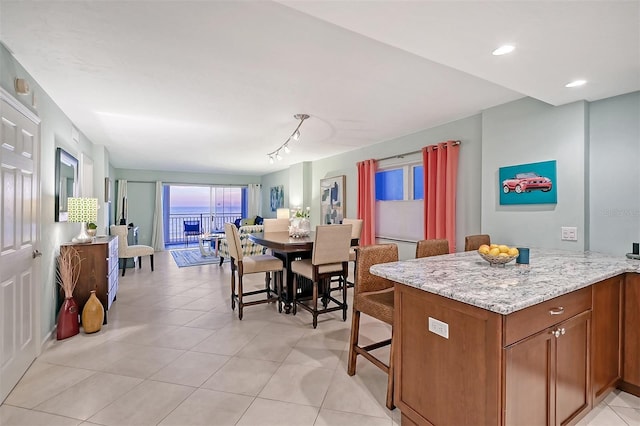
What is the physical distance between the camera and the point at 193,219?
35.0 feet

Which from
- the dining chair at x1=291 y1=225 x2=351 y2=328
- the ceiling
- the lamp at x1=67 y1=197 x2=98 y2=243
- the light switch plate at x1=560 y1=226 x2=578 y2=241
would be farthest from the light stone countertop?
the lamp at x1=67 y1=197 x2=98 y2=243

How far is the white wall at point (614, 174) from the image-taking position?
2475 mm

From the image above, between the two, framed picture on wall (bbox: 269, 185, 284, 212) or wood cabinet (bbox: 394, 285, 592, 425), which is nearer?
wood cabinet (bbox: 394, 285, 592, 425)

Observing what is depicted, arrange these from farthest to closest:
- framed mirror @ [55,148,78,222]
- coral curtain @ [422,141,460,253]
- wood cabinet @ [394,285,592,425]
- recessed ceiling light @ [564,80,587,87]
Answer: coral curtain @ [422,141,460,253] → framed mirror @ [55,148,78,222] → recessed ceiling light @ [564,80,587,87] → wood cabinet @ [394,285,592,425]

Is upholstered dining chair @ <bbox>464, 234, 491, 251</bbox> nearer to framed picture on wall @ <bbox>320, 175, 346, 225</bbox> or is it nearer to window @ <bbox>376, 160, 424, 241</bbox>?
window @ <bbox>376, 160, 424, 241</bbox>

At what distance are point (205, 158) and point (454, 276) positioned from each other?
251 inches

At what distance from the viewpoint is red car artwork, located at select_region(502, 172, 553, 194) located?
289 cm

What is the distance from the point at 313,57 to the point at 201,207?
9161 mm

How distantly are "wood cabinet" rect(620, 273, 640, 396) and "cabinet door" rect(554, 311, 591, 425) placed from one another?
57 centimetres

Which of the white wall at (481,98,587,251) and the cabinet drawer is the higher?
the white wall at (481,98,587,251)

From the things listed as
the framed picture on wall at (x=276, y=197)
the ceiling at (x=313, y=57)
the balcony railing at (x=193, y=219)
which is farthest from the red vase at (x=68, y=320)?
the balcony railing at (x=193, y=219)

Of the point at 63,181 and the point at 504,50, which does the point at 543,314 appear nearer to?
the point at 504,50

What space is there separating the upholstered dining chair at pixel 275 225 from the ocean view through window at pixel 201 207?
5.39 m

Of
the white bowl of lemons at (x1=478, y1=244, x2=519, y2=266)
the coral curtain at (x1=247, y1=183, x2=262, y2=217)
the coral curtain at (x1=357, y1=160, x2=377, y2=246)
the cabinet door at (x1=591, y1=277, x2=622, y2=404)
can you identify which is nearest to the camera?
the cabinet door at (x1=591, y1=277, x2=622, y2=404)
